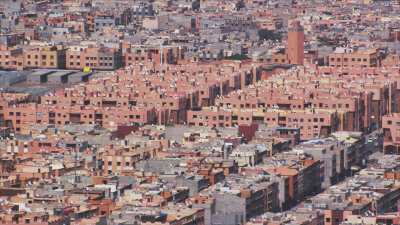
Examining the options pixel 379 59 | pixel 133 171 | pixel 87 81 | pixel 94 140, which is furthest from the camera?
pixel 379 59

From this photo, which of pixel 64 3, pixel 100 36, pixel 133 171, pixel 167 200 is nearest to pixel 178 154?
pixel 133 171

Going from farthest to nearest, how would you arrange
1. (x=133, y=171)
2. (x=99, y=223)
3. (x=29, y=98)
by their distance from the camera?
(x=29, y=98)
(x=133, y=171)
(x=99, y=223)

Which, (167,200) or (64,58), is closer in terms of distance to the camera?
(167,200)

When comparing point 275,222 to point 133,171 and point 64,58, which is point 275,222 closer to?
point 133,171

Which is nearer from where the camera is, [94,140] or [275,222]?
[275,222]

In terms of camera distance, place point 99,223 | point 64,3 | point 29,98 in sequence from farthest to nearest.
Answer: point 64,3 → point 29,98 → point 99,223

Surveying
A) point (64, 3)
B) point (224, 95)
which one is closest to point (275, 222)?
point (224, 95)

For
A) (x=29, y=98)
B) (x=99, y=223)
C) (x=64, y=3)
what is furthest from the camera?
(x=64, y=3)

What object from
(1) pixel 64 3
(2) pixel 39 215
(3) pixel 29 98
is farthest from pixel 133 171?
(1) pixel 64 3

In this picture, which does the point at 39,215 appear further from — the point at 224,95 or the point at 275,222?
the point at 224,95
